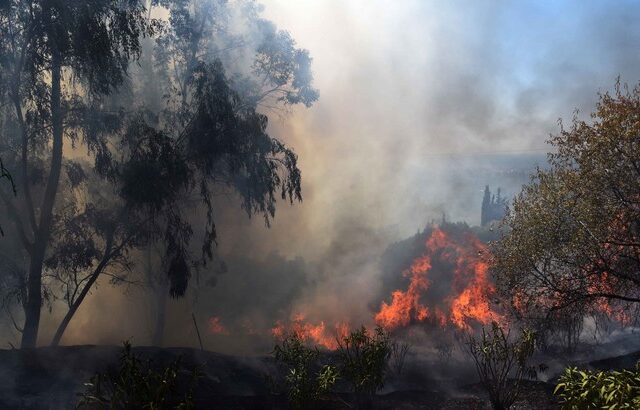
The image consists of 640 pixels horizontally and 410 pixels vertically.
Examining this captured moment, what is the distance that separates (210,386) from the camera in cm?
1270

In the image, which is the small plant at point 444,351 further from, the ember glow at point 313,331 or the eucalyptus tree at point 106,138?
the eucalyptus tree at point 106,138

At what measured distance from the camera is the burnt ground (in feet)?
34.7

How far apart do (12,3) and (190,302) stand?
16.8 m

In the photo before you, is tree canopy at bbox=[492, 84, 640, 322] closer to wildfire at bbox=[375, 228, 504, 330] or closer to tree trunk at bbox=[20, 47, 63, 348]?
wildfire at bbox=[375, 228, 504, 330]

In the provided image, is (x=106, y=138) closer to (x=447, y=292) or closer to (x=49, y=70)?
(x=49, y=70)

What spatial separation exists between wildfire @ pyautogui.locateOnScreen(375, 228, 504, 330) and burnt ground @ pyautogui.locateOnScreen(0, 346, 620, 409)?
891 centimetres

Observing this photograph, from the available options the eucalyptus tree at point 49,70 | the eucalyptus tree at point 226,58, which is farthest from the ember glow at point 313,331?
the eucalyptus tree at point 49,70

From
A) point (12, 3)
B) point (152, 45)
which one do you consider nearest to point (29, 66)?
point (12, 3)

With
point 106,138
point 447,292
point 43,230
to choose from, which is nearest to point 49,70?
point 106,138

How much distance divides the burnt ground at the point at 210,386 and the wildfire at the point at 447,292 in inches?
351

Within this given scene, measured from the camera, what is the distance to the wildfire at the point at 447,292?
23.4 meters

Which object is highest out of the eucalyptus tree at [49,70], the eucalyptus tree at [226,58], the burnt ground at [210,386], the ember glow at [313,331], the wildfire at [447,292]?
the eucalyptus tree at [226,58]

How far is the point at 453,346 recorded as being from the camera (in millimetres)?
19625

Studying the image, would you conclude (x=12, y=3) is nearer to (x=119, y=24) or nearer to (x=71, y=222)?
(x=119, y=24)
